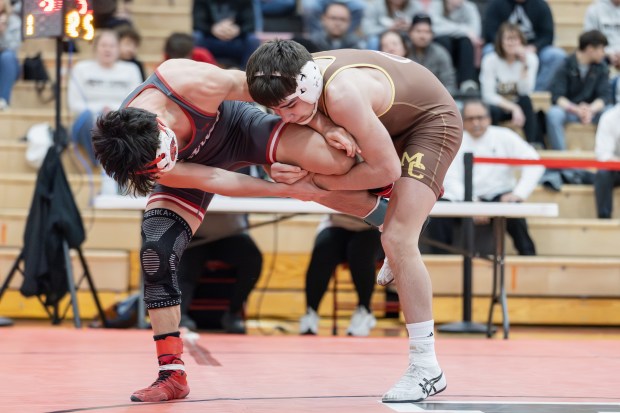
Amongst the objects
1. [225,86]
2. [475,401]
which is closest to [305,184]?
[225,86]

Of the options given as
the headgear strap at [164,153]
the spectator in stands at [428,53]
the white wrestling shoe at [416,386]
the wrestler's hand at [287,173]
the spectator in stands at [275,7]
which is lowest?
the white wrestling shoe at [416,386]

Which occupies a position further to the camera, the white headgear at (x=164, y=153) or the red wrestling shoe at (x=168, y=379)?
the red wrestling shoe at (x=168, y=379)

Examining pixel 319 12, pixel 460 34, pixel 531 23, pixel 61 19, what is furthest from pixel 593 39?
pixel 61 19

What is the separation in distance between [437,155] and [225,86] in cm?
70

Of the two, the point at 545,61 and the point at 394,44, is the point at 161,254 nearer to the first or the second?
the point at 394,44

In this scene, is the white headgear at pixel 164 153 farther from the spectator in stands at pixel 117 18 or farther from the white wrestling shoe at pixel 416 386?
the spectator in stands at pixel 117 18

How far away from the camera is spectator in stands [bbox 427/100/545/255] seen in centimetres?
646

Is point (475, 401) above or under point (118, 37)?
under

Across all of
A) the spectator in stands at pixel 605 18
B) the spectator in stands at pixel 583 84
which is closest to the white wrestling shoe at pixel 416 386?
the spectator in stands at pixel 583 84

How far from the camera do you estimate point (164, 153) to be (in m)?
3.17

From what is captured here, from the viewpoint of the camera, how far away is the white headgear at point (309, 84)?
318 centimetres

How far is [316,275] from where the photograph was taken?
227 inches

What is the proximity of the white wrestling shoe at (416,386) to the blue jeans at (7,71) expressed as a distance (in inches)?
191

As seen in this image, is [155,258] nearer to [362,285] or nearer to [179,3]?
[362,285]
